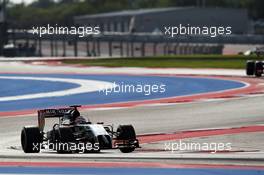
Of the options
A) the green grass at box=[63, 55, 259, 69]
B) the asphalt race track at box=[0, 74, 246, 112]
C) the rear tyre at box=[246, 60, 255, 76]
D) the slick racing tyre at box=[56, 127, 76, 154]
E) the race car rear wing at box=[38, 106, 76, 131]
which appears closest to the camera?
the slick racing tyre at box=[56, 127, 76, 154]

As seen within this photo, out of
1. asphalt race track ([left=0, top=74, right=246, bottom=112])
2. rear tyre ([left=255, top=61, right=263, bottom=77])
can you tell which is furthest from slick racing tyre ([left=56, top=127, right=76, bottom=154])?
rear tyre ([left=255, top=61, right=263, bottom=77])

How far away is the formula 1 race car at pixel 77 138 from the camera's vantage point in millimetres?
15188

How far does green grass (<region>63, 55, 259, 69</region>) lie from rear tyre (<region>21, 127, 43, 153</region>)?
114ft

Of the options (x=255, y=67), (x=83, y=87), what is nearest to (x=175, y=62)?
(x=255, y=67)

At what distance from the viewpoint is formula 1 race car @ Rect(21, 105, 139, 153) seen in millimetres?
15188

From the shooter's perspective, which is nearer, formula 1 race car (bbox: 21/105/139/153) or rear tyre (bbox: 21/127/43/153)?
formula 1 race car (bbox: 21/105/139/153)

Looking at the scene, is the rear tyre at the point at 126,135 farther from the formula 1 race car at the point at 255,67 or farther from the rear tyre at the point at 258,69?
the rear tyre at the point at 258,69

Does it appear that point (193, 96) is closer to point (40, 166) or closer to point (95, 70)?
point (40, 166)

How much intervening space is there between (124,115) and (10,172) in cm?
1009

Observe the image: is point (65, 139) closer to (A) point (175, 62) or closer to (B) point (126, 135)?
(B) point (126, 135)

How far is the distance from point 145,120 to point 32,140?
21.4 ft

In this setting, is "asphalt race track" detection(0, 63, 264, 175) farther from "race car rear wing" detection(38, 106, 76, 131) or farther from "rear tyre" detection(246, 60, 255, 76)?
"rear tyre" detection(246, 60, 255, 76)

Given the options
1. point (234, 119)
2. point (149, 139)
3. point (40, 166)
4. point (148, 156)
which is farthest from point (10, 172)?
point (234, 119)

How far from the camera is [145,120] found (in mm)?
21688
